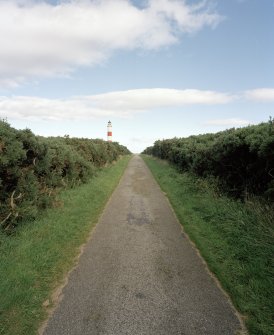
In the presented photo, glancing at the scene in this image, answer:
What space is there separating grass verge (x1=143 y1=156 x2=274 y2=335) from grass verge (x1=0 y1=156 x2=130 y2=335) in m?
3.05

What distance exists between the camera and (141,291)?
228 inches

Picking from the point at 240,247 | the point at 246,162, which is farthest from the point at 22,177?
the point at 246,162

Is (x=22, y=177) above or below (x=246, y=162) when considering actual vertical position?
below

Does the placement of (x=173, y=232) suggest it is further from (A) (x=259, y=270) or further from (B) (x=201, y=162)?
(B) (x=201, y=162)

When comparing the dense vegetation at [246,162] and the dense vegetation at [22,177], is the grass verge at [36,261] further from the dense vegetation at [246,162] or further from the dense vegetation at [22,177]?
the dense vegetation at [246,162]

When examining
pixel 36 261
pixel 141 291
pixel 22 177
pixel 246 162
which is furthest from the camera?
pixel 246 162

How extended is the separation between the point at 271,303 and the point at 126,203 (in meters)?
8.98

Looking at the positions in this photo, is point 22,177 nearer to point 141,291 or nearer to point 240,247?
point 141,291

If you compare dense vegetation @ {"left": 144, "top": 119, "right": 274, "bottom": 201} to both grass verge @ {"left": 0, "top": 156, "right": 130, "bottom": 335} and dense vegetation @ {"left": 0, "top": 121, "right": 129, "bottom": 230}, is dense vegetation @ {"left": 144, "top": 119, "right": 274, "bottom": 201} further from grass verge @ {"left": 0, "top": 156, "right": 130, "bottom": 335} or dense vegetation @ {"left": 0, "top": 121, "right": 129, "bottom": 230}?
dense vegetation @ {"left": 0, "top": 121, "right": 129, "bottom": 230}

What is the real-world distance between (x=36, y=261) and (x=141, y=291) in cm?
235

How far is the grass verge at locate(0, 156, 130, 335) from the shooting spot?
4953mm

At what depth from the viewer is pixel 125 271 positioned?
6.64 m

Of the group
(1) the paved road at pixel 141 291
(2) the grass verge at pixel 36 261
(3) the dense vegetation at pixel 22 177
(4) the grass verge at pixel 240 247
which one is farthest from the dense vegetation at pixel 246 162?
(3) the dense vegetation at pixel 22 177

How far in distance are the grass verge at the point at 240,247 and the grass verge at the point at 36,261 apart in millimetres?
3052
